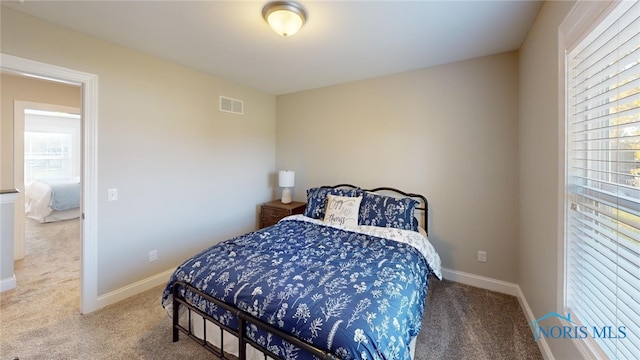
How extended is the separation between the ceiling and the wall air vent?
508mm

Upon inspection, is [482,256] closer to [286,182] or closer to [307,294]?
[307,294]

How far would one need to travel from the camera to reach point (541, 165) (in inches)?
71.4

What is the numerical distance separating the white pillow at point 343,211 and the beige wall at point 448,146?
0.61 metres

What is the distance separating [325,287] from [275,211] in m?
2.22

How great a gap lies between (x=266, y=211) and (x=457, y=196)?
2495 mm

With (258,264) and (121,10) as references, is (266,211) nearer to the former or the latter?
(258,264)

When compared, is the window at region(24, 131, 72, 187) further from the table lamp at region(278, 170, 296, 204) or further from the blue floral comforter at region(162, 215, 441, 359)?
the blue floral comforter at region(162, 215, 441, 359)

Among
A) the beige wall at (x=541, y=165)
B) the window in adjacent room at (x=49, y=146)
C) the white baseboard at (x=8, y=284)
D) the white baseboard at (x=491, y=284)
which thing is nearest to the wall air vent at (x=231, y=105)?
the white baseboard at (x=8, y=284)

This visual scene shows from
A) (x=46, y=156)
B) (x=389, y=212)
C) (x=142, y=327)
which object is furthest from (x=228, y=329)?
(x=46, y=156)

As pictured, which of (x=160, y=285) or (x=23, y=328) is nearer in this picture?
(x=23, y=328)

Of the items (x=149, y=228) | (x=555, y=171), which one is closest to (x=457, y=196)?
(x=555, y=171)

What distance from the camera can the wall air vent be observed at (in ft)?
11.1

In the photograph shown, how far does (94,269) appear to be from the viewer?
2309 mm

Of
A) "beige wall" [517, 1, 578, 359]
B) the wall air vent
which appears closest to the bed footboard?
"beige wall" [517, 1, 578, 359]
